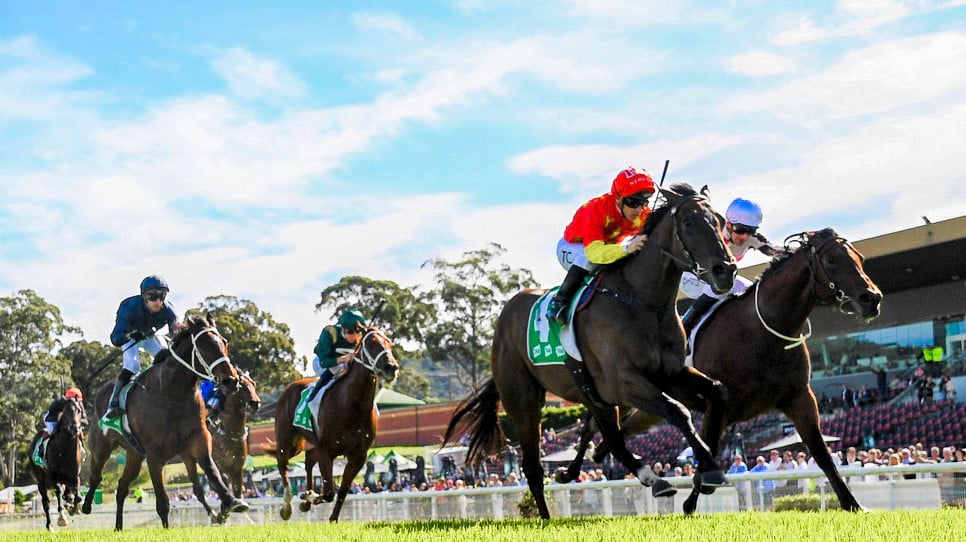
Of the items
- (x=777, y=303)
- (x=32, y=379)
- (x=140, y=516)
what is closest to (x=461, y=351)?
(x=32, y=379)

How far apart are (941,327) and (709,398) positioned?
2620cm

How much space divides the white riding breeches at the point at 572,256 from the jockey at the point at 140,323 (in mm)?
4990

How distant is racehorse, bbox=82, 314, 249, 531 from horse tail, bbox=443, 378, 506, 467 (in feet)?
7.62

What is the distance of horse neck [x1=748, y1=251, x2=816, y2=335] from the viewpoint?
24.5ft

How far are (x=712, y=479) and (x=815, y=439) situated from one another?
198cm

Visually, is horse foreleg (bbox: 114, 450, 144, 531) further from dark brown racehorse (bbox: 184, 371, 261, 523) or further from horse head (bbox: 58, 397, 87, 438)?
horse head (bbox: 58, 397, 87, 438)

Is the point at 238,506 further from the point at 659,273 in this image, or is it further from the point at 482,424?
the point at 659,273

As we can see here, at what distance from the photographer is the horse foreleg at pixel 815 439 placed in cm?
707

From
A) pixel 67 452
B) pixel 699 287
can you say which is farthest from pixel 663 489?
pixel 67 452

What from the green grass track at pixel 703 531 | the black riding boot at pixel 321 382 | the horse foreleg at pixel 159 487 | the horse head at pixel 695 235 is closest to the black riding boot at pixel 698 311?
the horse head at pixel 695 235

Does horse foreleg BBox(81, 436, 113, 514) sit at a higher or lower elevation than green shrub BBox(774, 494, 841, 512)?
higher

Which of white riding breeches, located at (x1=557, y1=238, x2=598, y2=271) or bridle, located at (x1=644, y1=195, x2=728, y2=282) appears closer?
bridle, located at (x1=644, y1=195, x2=728, y2=282)

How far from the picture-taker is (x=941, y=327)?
30.1m

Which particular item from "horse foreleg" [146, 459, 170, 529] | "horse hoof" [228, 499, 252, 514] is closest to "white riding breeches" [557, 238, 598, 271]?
"horse hoof" [228, 499, 252, 514]
